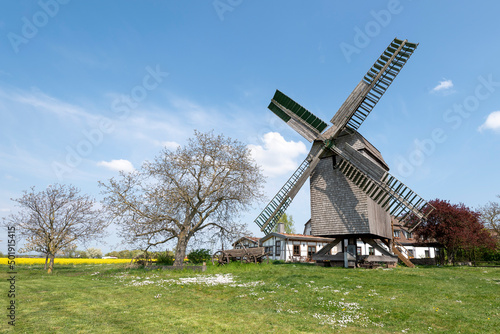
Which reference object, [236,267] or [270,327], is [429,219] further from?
[270,327]

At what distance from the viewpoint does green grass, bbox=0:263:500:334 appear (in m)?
8.31

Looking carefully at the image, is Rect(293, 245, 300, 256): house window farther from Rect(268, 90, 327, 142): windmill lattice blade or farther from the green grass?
the green grass

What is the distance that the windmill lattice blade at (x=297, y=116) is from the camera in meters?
26.2

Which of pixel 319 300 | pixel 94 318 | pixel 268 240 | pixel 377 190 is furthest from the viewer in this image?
pixel 268 240

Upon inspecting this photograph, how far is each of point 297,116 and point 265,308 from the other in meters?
19.9

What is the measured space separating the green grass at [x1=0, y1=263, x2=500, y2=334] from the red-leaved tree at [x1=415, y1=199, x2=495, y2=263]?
21.3 m

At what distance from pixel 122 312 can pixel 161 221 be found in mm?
15527

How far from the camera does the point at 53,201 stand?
3183 centimetres

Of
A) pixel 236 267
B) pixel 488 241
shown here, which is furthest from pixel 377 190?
pixel 488 241

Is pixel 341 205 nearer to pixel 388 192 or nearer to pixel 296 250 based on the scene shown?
pixel 388 192

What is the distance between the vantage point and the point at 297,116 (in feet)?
90.2

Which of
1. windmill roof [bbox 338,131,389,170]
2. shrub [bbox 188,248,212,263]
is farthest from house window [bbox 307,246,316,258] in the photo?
windmill roof [bbox 338,131,389,170]

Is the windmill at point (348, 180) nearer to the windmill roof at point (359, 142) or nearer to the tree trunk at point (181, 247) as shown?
the windmill roof at point (359, 142)

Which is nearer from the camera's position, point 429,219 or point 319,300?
point 319,300
